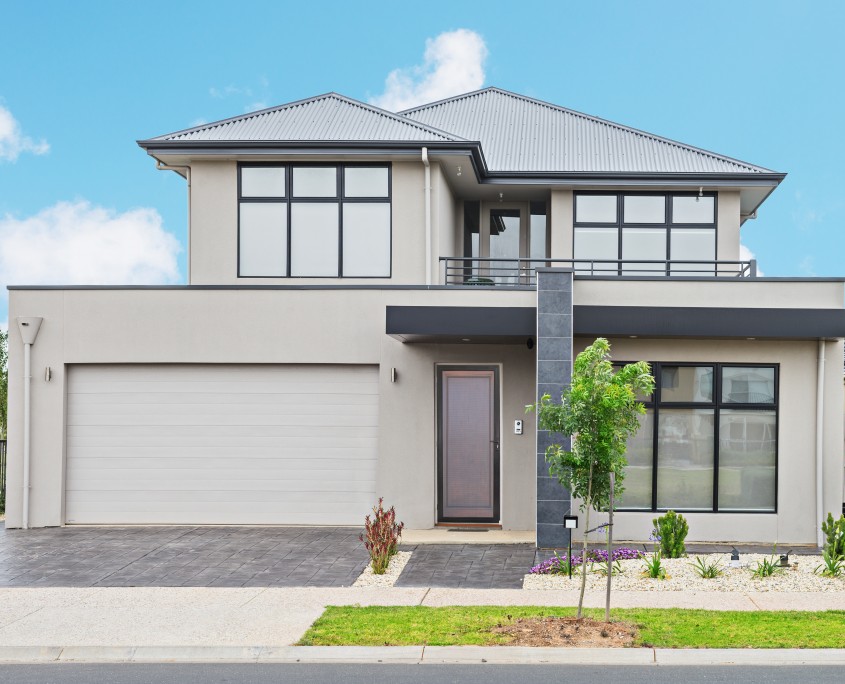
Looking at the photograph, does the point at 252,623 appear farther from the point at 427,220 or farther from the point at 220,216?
the point at 220,216

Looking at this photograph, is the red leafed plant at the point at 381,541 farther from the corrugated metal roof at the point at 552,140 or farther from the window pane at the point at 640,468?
the corrugated metal roof at the point at 552,140

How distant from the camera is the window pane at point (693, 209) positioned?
20469 mm

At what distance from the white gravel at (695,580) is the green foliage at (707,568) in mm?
55

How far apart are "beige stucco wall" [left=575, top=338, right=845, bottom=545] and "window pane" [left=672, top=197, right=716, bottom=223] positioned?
19.1 ft

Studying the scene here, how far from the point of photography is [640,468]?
50.5 ft

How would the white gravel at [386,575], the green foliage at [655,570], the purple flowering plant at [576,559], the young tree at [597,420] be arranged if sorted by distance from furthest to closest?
the purple flowering plant at [576,559] < the green foliage at [655,570] < the white gravel at [386,575] < the young tree at [597,420]

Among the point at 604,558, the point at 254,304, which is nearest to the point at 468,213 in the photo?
the point at 254,304

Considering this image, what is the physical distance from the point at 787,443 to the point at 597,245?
677cm

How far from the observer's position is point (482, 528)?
16219 millimetres

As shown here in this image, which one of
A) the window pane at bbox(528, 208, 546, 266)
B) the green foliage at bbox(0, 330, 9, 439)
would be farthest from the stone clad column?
the green foliage at bbox(0, 330, 9, 439)

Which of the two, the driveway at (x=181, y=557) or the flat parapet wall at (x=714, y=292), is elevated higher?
the flat parapet wall at (x=714, y=292)

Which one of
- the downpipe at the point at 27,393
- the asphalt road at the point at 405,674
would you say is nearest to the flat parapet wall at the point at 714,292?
the asphalt road at the point at 405,674

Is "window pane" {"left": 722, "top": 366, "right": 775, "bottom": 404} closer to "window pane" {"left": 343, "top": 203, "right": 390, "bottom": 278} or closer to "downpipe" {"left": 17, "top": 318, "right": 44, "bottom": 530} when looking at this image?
"window pane" {"left": 343, "top": 203, "right": 390, "bottom": 278}

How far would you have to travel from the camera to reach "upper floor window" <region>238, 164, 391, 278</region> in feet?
58.6
